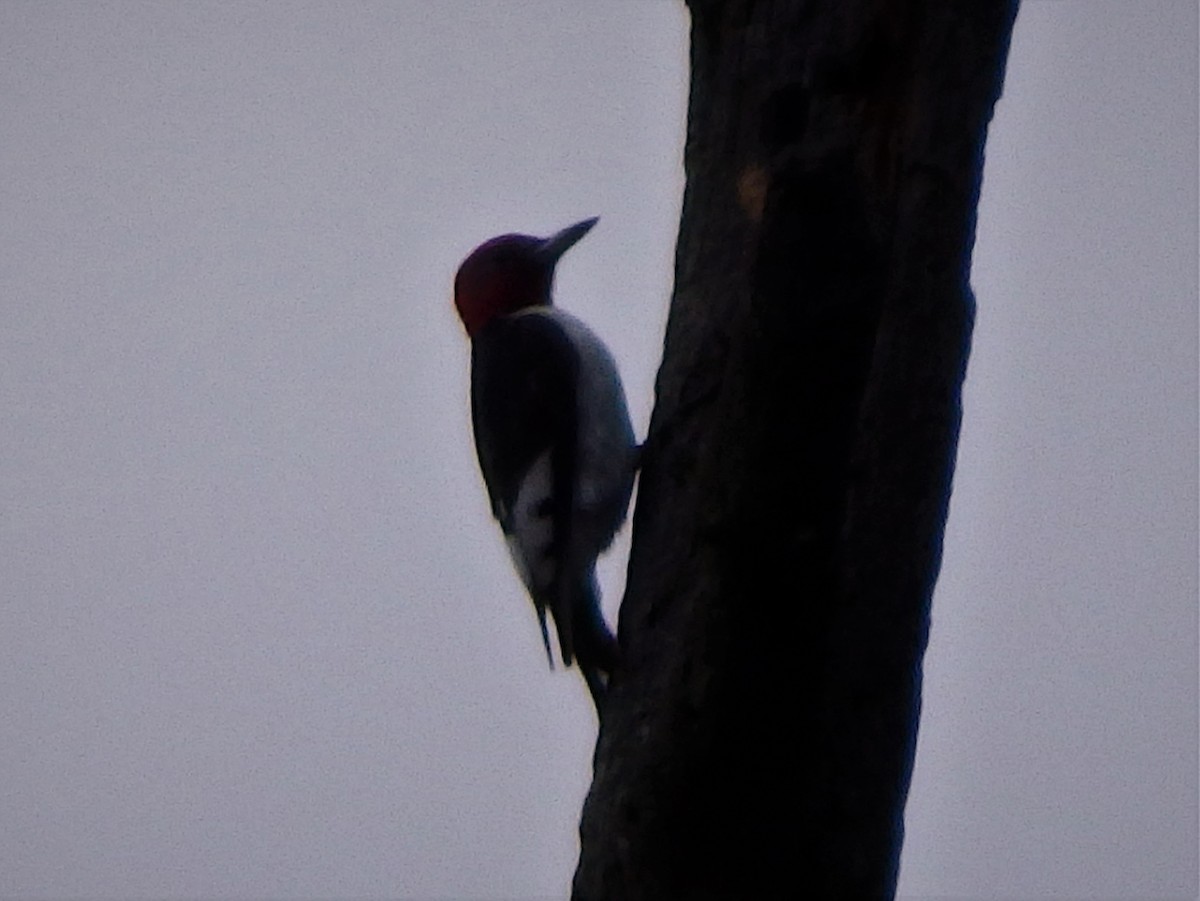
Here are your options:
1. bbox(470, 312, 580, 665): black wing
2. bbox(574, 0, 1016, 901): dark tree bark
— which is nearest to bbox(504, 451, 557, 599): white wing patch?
bbox(470, 312, 580, 665): black wing

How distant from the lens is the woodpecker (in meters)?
3.70

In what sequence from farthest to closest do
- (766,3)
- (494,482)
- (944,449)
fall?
(494,482)
(766,3)
(944,449)

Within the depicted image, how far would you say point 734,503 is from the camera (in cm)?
231

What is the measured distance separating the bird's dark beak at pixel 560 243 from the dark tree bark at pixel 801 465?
205cm

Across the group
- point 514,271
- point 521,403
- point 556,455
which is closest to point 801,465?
point 556,455

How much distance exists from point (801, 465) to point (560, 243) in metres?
2.61

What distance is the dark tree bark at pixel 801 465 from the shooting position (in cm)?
212

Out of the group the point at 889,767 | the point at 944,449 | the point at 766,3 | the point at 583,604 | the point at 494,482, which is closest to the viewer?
the point at 889,767

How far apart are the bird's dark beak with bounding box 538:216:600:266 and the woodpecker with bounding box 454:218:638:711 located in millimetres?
252

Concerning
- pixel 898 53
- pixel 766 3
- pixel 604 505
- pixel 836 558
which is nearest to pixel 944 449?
pixel 836 558

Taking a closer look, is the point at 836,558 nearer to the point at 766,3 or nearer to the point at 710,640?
the point at 710,640

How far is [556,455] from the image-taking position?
3.97 metres

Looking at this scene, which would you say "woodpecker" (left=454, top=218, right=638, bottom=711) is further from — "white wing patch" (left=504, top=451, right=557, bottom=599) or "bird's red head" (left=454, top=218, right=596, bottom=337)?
"bird's red head" (left=454, top=218, right=596, bottom=337)

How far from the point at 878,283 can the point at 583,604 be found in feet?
5.21
